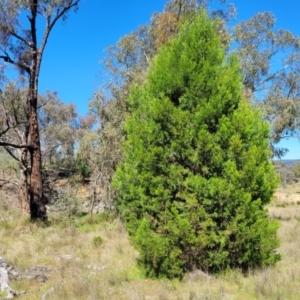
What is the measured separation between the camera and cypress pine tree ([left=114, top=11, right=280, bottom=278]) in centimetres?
570

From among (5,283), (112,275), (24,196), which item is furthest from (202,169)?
(24,196)

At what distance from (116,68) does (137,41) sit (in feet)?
7.43

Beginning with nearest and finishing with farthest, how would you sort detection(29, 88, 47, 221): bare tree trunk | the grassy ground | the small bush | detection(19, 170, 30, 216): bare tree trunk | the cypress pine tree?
the grassy ground → the cypress pine tree → the small bush → detection(29, 88, 47, 221): bare tree trunk → detection(19, 170, 30, 216): bare tree trunk

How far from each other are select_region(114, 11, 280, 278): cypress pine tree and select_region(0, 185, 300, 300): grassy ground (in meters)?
0.40

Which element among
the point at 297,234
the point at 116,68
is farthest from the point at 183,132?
the point at 116,68

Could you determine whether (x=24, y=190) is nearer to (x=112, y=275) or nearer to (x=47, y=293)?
(x=112, y=275)

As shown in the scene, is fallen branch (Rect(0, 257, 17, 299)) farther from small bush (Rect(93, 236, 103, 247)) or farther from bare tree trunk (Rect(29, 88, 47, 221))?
bare tree trunk (Rect(29, 88, 47, 221))

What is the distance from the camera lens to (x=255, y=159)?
573 centimetres

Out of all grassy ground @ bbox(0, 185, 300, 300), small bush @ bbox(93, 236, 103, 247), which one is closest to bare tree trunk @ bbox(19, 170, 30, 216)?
grassy ground @ bbox(0, 185, 300, 300)

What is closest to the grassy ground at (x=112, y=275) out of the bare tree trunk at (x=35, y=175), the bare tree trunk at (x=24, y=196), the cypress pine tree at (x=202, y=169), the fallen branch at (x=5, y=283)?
the fallen branch at (x=5, y=283)

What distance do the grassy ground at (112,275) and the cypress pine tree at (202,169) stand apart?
40cm

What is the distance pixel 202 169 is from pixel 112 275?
8.06 feet

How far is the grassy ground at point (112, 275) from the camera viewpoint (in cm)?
507

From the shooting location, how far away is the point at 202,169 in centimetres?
593
